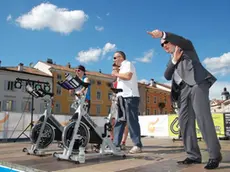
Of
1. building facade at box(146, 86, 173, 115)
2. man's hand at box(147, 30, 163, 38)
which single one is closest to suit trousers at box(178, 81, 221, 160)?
man's hand at box(147, 30, 163, 38)

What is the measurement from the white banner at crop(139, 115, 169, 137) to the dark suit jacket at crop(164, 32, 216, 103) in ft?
36.8

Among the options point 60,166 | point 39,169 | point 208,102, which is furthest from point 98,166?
point 208,102

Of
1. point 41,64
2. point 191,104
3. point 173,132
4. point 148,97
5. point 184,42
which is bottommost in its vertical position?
point 173,132

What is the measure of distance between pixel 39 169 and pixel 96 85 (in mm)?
52756

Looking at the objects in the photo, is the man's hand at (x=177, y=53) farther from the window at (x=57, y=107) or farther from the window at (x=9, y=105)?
the window at (x=57, y=107)

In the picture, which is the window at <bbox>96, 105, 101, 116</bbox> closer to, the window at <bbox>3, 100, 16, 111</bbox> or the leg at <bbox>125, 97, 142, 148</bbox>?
the window at <bbox>3, 100, 16, 111</bbox>

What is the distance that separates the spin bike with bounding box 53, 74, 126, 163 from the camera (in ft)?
11.5

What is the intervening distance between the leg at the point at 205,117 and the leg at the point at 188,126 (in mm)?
185

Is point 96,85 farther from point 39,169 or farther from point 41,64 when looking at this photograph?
point 39,169

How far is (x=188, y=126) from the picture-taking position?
3.34m

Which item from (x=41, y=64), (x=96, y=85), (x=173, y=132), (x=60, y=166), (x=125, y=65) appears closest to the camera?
(x=60, y=166)

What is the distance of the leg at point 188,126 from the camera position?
130 inches

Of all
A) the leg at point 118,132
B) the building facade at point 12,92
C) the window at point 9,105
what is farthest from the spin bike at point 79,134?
the window at point 9,105

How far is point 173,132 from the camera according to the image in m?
13.7
